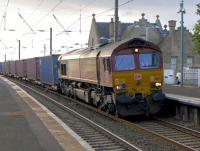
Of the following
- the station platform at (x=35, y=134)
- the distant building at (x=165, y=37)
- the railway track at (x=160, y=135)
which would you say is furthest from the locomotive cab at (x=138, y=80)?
the distant building at (x=165, y=37)

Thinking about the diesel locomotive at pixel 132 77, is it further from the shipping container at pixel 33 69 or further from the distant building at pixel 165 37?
the distant building at pixel 165 37

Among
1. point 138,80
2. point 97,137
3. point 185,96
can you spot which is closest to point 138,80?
point 138,80

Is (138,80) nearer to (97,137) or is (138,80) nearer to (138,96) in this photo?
(138,96)

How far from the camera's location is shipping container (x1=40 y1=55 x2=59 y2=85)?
128 ft

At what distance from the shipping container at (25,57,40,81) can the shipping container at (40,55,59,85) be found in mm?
3217

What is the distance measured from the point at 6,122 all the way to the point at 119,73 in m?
5.06

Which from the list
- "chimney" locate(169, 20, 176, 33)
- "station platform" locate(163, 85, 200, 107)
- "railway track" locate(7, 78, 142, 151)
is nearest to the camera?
"railway track" locate(7, 78, 142, 151)

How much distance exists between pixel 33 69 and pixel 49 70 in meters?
12.9

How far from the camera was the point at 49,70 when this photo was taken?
137ft

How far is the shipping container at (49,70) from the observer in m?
39.1

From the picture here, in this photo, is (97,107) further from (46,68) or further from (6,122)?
(46,68)

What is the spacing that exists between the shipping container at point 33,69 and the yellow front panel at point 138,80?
99.5 ft

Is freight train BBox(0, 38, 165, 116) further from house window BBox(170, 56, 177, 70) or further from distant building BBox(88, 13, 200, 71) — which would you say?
house window BBox(170, 56, 177, 70)

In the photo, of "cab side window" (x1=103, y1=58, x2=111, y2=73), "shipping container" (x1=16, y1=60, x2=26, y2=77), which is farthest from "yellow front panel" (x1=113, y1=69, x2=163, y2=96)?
"shipping container" (x1=16, y1=60, x2=26, y2=77)
